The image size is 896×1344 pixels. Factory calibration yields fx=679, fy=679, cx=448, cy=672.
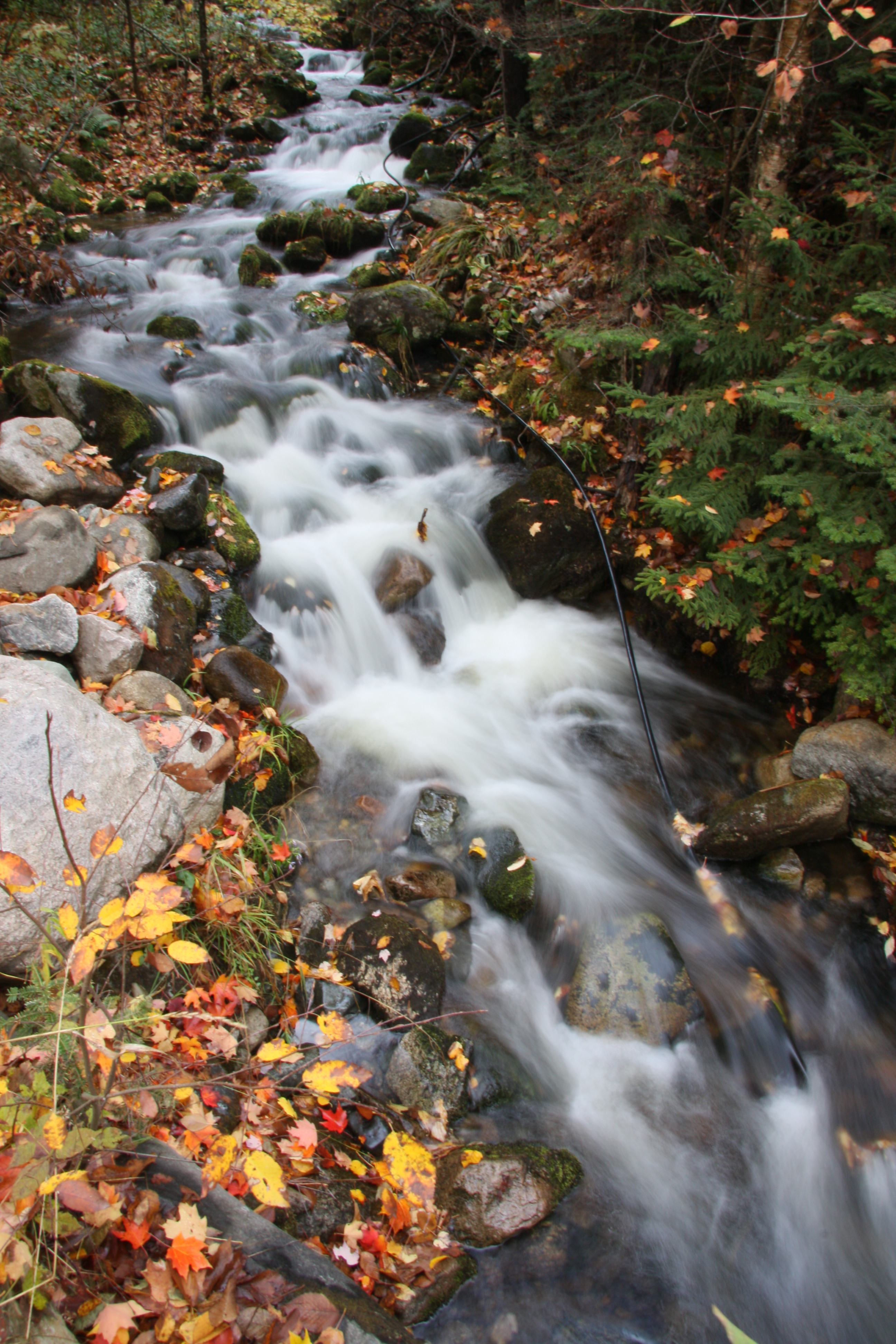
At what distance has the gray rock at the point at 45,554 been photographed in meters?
4.10

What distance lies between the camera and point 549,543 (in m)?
6.59

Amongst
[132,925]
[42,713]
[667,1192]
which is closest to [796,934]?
[667,1192]

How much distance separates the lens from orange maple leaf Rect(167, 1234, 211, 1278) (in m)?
1.74

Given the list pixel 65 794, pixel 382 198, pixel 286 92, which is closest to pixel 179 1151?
pixel 65 794

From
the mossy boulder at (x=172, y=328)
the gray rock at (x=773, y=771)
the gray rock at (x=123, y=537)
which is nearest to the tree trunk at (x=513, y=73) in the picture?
the mossy boulder at (x=172, y=328)

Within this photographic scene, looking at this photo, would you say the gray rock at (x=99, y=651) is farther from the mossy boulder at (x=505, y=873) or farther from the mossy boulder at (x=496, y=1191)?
the mossy boulder at (x=496, y=1191)

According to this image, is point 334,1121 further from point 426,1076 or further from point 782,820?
point 782,820

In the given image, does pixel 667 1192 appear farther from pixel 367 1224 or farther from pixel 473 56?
pixel 473 56

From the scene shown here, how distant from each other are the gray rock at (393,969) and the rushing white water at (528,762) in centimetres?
34

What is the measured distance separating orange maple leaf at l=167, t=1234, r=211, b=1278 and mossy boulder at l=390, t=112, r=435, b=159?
17194mm

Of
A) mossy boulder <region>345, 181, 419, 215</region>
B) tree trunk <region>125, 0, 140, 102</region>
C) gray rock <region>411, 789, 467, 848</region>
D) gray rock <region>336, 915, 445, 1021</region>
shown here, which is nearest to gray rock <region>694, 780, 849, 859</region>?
gray rock <region>411, 789, 467, 848</region>

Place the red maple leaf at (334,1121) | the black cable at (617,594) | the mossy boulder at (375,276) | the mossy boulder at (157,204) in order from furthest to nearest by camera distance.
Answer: the mossy boulder at (157,204) → the mossy boulder at (375,276) → the black cable at (617,594) → the red maple leaf at (334,1121)

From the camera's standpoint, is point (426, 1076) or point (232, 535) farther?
point (232, 535)

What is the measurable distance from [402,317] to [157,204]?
7758mm
